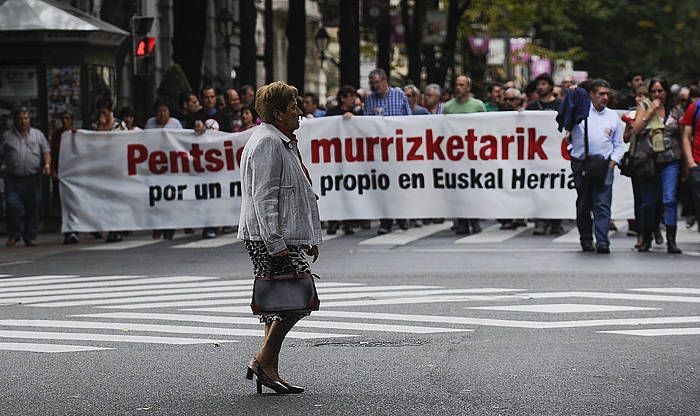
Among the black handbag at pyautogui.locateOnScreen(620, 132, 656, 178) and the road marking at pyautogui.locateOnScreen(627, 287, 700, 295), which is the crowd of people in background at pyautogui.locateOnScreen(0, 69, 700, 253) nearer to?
the black handbag at pyautogui.locateOnScreen(620, 132, 656, 178)

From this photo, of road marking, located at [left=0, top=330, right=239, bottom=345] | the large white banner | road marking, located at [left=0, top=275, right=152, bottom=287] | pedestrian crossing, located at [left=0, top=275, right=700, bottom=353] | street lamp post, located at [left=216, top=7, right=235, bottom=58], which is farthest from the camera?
street lamp post, located at [left=216, top=7, right=235, bottom=58]

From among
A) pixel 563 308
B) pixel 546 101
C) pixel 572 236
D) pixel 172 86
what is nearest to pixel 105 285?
pixel 563 308

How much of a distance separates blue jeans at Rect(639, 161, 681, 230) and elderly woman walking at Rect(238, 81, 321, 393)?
9.52 metres

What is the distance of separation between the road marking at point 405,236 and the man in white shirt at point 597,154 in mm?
2622

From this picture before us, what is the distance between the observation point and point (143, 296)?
14.2 meters

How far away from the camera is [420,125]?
71.3ft

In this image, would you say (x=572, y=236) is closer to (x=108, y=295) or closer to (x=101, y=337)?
(x=108, y=295)

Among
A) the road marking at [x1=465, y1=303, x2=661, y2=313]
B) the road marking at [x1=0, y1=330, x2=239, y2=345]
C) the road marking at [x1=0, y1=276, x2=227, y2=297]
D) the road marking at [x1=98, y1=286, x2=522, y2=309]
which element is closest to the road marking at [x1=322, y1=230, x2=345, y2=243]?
the road marking at [x1=0, y1=276, x2=227, y2=297]

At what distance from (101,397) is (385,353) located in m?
2.13

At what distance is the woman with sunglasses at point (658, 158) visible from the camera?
17.7 meters

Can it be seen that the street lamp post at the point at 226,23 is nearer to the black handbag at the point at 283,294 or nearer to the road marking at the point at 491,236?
the road marking at the point at 491,236

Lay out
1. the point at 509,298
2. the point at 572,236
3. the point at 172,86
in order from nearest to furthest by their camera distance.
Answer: the point at 509,298 < the point at 572,236 < the point at 172,86

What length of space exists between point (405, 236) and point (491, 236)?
3.54 ft

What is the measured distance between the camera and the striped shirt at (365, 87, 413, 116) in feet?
72.7
